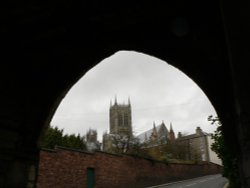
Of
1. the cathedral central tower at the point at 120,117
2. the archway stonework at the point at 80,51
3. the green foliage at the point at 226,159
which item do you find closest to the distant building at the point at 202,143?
the cathedral central tower at the point at 120,117

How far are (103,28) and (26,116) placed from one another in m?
1.46

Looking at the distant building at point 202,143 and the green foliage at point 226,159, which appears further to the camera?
the distant building at point 202,143

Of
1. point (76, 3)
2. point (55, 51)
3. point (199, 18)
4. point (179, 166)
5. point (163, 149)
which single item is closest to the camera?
point (76, 3)

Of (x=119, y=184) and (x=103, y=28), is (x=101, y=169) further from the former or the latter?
(x=103, y=28)

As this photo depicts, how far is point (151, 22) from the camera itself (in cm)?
339

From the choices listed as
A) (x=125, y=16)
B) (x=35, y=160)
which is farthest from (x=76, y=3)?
(x=35, y=160)

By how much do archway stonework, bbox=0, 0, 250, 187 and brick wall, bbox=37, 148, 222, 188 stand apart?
902 centimetres

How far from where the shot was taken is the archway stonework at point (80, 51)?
3033 millimetres

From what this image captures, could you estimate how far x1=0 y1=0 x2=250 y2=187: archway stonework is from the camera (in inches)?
119

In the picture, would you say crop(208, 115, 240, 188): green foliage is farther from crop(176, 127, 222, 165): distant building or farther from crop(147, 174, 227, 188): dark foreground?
crop(176, 127, 222, 165): distant building

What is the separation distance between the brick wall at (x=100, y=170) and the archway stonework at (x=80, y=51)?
9.02 meters

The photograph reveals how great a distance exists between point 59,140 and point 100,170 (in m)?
3.19

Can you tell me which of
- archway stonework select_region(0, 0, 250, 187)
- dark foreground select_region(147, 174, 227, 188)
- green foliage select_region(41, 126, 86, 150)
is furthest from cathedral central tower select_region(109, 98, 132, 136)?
archway stonework select_region(0, 0, 250, 187)

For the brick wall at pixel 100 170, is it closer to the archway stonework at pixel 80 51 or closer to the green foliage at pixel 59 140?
the green foliage at pixel 59 140
